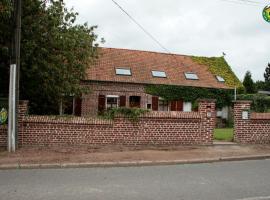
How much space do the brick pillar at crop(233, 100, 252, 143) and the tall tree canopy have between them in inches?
305

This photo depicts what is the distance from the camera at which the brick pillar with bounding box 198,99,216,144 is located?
14469 mm

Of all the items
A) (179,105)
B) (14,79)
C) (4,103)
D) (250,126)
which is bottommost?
(250,126)

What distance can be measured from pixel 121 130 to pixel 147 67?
1798 cm

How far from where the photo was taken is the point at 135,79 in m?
29.5

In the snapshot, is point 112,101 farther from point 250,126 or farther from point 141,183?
point 141,183

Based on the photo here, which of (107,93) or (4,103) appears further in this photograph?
(107,93)

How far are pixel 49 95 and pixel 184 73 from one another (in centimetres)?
1726

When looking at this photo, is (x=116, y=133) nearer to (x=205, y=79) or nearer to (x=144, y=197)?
(x=144, y=197)

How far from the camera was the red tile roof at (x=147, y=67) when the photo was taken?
29.4 m

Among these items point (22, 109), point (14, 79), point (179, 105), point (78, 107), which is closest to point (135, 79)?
point (179, 105)

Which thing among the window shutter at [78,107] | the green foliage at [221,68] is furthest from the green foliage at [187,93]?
the window shutter at [78,107]

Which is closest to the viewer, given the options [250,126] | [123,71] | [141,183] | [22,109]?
[141,183]

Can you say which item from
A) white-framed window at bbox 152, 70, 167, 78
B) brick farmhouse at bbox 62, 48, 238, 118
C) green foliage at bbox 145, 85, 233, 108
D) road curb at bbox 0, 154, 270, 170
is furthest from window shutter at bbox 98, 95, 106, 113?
road curb at bbox 0, 154, 270, 170

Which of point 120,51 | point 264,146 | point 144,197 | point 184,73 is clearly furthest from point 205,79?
point 144,197
